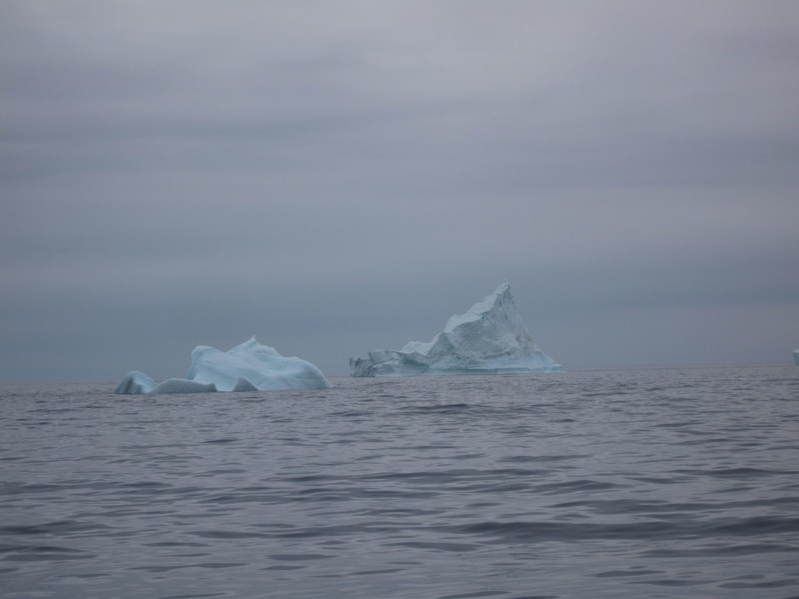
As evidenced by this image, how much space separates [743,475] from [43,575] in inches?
249

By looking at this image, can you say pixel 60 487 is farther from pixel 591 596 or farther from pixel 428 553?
pixel 591 596

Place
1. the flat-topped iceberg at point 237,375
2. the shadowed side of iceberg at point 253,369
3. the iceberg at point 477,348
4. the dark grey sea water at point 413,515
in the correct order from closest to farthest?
the dark grey sea water at point 413,515, the flat-topped iceberg at point 237,375, the shadowed side of iceberg at point 253,369, the iceberg at point 477,348

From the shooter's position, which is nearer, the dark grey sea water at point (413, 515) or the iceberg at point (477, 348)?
the dark grey sea water at point (413, 515)

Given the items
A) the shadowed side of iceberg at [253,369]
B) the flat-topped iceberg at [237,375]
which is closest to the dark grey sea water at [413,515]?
the flat-topped iceberg at [237,375]

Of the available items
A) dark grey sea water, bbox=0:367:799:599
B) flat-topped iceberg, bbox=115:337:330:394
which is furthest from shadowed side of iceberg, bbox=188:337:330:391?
dark grey sea water, bbox=0:367:799:599

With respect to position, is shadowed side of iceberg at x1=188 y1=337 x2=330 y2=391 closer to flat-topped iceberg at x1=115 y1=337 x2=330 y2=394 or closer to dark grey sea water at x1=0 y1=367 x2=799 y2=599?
flat-topped iceberg at x1=115 y1=337 x2=330 y2=394

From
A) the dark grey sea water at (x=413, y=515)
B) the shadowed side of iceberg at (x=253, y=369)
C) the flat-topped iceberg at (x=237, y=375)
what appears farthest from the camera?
the shadowed side of iceberg at (x=253, y=369)

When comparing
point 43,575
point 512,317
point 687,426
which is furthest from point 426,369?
point 43,575

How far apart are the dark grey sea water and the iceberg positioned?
160ft

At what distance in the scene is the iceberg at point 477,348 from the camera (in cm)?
6356

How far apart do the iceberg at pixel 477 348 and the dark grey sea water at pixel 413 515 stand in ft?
160

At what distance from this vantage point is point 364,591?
4977 millimetres

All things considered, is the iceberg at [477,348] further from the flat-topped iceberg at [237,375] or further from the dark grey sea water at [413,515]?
the dark grey sea water at [413,515]

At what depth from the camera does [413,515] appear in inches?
284
